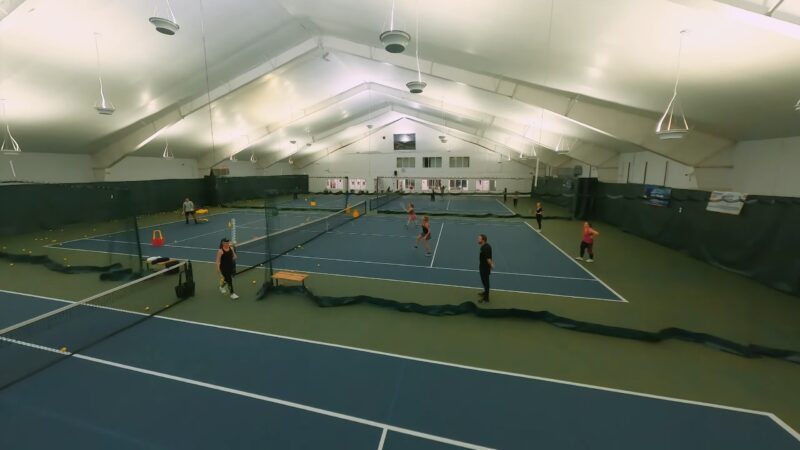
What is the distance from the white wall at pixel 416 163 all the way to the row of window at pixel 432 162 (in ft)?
1.31

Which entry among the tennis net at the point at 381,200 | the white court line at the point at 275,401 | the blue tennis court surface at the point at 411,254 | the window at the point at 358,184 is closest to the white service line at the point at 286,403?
the white court line at the point at 275,401

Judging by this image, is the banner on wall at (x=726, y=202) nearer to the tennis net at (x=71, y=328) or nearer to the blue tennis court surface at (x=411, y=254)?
the blue tennis court surface at (x=411, y=254)

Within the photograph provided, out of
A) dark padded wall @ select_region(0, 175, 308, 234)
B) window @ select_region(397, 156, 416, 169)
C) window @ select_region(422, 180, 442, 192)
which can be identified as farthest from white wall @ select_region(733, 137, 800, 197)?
window @ select_region(397, 156, 416, 169)

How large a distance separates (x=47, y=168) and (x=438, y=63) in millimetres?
24648

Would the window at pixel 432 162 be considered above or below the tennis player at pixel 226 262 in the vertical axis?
above

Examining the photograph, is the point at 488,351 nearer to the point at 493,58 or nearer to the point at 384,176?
the point at 493,58

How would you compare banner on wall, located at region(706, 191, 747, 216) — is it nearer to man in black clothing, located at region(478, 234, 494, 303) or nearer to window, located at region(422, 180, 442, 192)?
man in black clothing, located at region(478, 234, 494, 303)

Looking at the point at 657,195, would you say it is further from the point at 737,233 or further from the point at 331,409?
the point at 331,409

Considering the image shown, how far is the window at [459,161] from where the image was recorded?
4356 cm

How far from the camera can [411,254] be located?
13906 millimetres

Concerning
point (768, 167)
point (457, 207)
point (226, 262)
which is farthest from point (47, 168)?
point (768, 167)

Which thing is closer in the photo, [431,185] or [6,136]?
[6,136]

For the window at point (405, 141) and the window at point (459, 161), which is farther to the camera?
the window at point (405, 141)

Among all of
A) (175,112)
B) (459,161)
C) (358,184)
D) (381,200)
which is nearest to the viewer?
(175,112)
